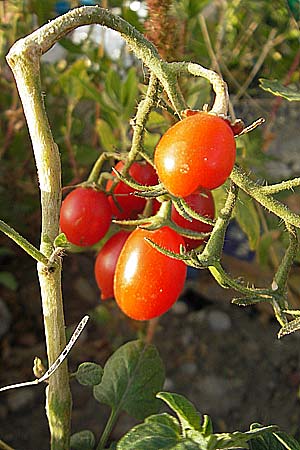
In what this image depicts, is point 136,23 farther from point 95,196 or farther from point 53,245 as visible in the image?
point 53,245

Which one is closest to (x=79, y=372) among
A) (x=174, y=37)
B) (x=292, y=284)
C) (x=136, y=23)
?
(x=174, y=37)

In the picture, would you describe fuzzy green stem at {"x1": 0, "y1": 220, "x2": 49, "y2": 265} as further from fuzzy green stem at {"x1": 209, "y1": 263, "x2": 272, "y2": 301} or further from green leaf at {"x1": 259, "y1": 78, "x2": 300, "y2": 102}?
green leaf at {"x1": 259, "y1": 78, "x2": 300, "y2": 102}

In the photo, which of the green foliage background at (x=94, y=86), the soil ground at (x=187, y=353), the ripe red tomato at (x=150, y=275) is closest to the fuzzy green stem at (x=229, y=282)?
the ripe red tomato at (x=150, y=275)

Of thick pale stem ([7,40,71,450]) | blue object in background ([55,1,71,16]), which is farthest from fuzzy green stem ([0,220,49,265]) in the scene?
blue object in background ([55,1,71,16])

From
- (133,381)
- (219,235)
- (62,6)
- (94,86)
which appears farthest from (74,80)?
(219,235)

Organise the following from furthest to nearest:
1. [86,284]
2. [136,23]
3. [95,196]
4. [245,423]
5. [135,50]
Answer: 1. [86,284]
2. [245,423]
3. [136,23]
4. [95,196]
5. [135,50]

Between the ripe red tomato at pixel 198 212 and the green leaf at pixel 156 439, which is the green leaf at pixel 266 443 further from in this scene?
the ripe red tomato at pixel 198 212

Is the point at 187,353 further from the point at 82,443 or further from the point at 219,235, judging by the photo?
the point at 219,235
